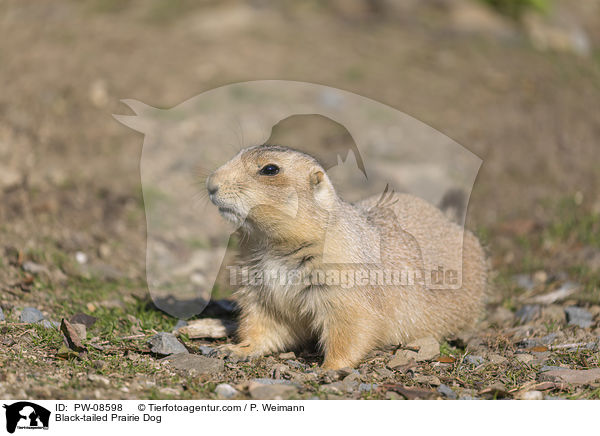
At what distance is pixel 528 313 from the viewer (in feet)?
22.7

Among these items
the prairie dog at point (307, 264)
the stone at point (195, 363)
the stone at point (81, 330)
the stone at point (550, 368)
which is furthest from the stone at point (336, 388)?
the stone at point (81, 330)

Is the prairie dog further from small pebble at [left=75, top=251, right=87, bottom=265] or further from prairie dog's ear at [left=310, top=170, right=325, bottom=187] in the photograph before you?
small pebble at [left=75, top=251, right=87, bottom=265]

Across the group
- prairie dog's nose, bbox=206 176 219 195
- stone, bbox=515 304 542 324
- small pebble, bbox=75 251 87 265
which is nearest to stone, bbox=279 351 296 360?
prairie dog's nose, bbox=206 176 219 195

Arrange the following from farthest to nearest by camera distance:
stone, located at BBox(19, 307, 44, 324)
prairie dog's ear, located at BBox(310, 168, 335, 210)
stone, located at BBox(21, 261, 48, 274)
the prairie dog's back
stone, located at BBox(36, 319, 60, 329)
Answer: stone, located at BBox(21, 261, 48, 274), the prairie dog's back, stone, located at BBox(19, 307, 44, 324), stone, located at BBox(36, 319, 60, 329), prairie dog's ear, located at BBox(310, 168, 335, 210)

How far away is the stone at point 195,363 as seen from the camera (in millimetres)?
5078

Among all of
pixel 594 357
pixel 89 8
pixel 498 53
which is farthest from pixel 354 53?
pixel 594 357

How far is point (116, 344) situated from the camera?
18.4 feet

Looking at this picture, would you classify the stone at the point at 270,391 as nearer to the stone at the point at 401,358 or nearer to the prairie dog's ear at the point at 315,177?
the stone at the point at 401,358

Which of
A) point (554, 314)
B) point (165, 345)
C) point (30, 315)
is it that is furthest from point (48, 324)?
point (554, 314)

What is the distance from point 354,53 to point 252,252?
10210 mm

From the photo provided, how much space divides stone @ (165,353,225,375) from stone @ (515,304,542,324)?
3.34m

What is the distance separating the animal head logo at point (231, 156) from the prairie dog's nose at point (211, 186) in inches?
48.0

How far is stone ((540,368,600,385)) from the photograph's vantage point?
5031 mm

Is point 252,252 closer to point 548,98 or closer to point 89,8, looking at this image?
point 548,98
